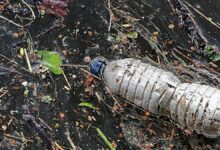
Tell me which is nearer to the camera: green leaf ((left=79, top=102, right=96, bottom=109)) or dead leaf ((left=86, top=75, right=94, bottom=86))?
green leaf ((left=79, top=102, right=96, bottom=109))

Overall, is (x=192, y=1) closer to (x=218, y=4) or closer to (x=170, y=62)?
(x=218, y=4)

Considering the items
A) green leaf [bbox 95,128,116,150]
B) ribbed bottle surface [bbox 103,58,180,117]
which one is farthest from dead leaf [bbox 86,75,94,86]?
green leaf [bbox 95,128,116,150]

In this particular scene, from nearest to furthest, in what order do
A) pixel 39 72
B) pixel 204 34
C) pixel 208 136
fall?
pixel 208 136 → pixel 39 72 → pixel 204 34

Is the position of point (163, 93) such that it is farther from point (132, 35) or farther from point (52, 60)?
point (52, 60)

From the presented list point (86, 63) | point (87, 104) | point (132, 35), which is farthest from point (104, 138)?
point (132, 35)

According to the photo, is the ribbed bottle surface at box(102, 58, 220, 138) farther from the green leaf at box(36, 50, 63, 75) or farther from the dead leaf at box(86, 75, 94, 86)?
the green leaf at box(36, 50, 63, 75)

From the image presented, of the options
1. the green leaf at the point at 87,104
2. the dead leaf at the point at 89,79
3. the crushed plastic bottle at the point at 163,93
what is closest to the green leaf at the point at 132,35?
the crushed plastic bottle at the point at 163,93

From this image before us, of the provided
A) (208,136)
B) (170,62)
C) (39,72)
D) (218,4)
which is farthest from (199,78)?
(39,72)

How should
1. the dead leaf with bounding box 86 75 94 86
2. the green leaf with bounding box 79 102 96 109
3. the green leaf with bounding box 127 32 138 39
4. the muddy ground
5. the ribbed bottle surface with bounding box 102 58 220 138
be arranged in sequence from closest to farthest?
1. the ribbed bottle surface with bounding box 102 58 220 138
2. the muddy ground
3. the green leaf with bounding box 79 102 96 109
4. the dead leaf with bounding box 86 75 94 86
5. the green leaf with bounding box 127 32 138 39
